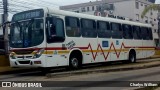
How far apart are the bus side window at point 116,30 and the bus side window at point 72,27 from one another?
4.25m

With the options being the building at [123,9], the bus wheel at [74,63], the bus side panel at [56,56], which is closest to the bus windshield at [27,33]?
the bus side panel at [56,56]

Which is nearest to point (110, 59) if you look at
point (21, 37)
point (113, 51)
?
point (113, 51)

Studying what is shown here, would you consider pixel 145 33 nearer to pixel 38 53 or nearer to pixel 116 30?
pixel 116 30

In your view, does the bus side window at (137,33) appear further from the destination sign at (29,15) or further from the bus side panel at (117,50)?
the destination sign at (29,15)

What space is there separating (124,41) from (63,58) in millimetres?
7661

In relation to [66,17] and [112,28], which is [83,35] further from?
[112,28]

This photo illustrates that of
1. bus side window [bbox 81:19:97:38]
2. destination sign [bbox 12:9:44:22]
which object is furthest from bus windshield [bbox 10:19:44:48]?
bus side window [bbox 81:19:97:38]

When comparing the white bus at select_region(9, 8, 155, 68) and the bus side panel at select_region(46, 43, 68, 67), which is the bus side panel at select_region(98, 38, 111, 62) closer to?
the white bus at select_region(9, 8, 155, 68)

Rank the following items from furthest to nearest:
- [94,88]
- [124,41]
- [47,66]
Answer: [124,41] < [47,66] < [94,88]

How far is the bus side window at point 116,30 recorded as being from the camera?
78.1ft

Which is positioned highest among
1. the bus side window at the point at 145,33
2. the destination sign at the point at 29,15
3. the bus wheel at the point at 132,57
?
the destination sign at the point at 29,15

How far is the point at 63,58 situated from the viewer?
18.6 m

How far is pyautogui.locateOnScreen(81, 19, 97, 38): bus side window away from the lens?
20659 mm

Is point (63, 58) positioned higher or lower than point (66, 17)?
lower
